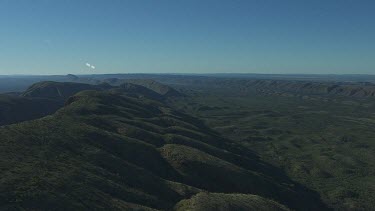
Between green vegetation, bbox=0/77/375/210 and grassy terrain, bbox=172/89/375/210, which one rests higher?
green vegetation, bbox=0/77/375/210

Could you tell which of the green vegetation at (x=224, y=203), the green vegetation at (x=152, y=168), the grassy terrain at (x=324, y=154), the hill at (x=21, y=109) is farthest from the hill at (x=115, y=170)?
the hill at (x=21, y=109)

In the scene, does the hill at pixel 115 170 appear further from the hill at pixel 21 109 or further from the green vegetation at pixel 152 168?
the hill at pixel 21 109

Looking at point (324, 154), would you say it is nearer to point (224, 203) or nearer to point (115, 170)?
point (224, 203)

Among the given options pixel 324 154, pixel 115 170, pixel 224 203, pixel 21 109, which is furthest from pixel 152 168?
pixel 21 109

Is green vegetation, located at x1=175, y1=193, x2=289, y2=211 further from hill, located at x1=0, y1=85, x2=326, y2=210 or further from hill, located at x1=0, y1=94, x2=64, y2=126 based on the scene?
hill, located at x1=0, y1=94, x2=64, y2=126

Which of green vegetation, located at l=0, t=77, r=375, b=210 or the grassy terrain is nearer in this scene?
green vegetation, located at l=0, t=77, r=375, b=210

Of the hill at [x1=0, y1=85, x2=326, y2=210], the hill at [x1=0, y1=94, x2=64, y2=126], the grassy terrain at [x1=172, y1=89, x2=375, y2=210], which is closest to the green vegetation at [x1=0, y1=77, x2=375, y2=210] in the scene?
the hill at [x1=0, y1=85, x2=326, y2=210]

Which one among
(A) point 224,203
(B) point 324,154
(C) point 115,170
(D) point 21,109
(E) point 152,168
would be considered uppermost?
(D) point 21,109

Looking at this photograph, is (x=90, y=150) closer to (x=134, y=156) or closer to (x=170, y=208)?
(x=134, y=156)

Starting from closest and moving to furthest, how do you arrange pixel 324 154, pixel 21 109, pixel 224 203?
pixel 224 203
pixel 324 154
pixel 21 109
